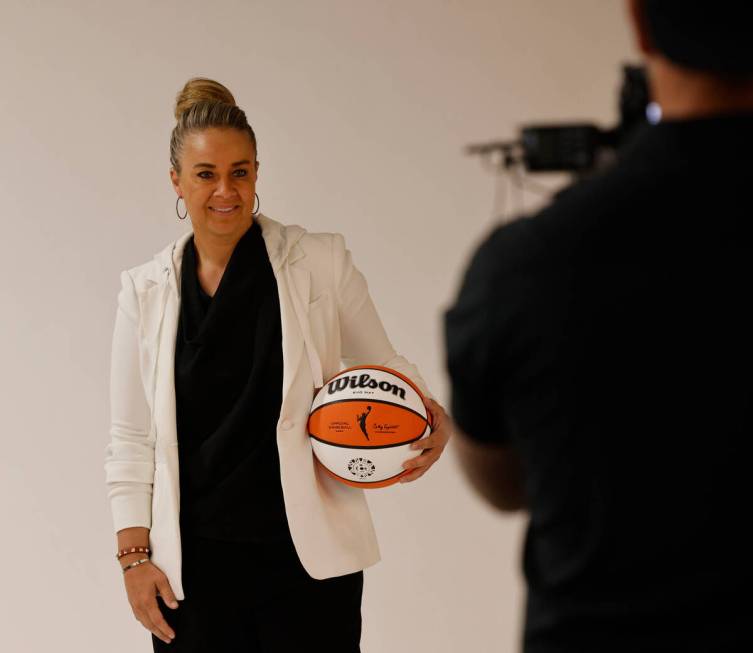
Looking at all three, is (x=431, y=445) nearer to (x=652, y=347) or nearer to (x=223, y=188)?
(x=223, y=188)

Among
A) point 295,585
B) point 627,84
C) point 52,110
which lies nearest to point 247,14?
point 52,110

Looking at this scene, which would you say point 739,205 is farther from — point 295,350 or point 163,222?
point 163,222

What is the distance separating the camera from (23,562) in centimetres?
329

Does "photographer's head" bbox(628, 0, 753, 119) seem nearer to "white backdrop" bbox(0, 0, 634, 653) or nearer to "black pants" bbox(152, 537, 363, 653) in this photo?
"black pants" bbox(152, 537, 363, 653)

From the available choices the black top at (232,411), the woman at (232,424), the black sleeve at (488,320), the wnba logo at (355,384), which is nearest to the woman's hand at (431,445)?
the woman at (232,424)

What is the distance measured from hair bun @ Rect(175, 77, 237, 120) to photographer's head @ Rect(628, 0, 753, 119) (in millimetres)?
1487

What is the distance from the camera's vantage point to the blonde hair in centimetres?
209

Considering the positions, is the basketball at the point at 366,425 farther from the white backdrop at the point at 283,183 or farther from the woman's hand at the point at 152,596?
the white backdrop at the point at 283,183

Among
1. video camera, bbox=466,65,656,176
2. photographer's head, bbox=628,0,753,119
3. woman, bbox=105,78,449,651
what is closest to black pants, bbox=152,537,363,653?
woman, bbox=105,78,449,651

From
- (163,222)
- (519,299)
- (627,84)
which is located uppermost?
(163,222)

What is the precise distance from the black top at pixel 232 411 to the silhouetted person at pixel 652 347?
1225 mm

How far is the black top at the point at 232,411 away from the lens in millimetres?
1987

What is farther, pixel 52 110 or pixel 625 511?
pixel 52 110

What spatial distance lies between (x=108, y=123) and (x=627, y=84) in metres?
2.42
